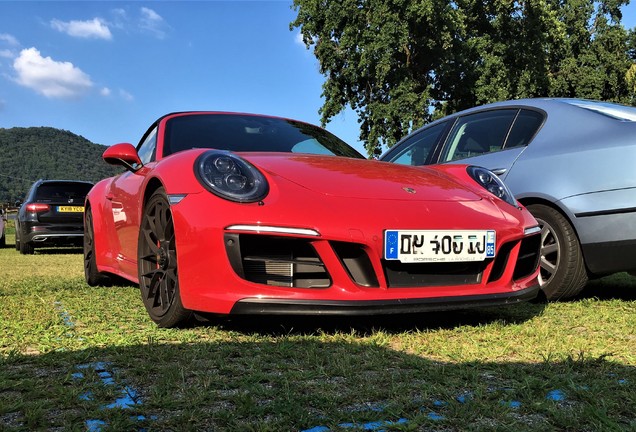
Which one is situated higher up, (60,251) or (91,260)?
(91,260)

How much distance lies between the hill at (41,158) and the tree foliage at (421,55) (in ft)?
127

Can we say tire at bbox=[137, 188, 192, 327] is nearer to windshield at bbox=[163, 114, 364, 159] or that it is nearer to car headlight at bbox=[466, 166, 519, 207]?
windshield at bbox=[163, 114, 364, 159]

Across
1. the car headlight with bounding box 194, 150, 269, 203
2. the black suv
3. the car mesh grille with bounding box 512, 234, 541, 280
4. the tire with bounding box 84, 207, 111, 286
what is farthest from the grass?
the black suv

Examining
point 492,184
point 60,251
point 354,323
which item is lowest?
point 60,251

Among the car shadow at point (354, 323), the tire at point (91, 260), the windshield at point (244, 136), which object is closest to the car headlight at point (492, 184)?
the car shadow at point (354, 323)

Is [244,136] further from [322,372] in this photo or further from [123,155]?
[322,372]

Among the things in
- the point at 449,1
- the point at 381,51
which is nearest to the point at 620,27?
the point at 449,1

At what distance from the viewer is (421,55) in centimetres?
2283

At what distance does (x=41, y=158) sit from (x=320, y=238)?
75.9m

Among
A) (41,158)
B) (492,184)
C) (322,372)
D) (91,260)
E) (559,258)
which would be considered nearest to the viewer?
(322,372)

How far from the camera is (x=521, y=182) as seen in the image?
379 cm

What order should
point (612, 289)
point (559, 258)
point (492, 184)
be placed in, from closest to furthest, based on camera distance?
point (492, 184)
point (559, 258)
point (612, 289)

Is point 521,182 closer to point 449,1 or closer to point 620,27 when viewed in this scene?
point 449,1

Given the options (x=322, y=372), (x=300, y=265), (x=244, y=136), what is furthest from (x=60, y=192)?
(x=322, y=372)
